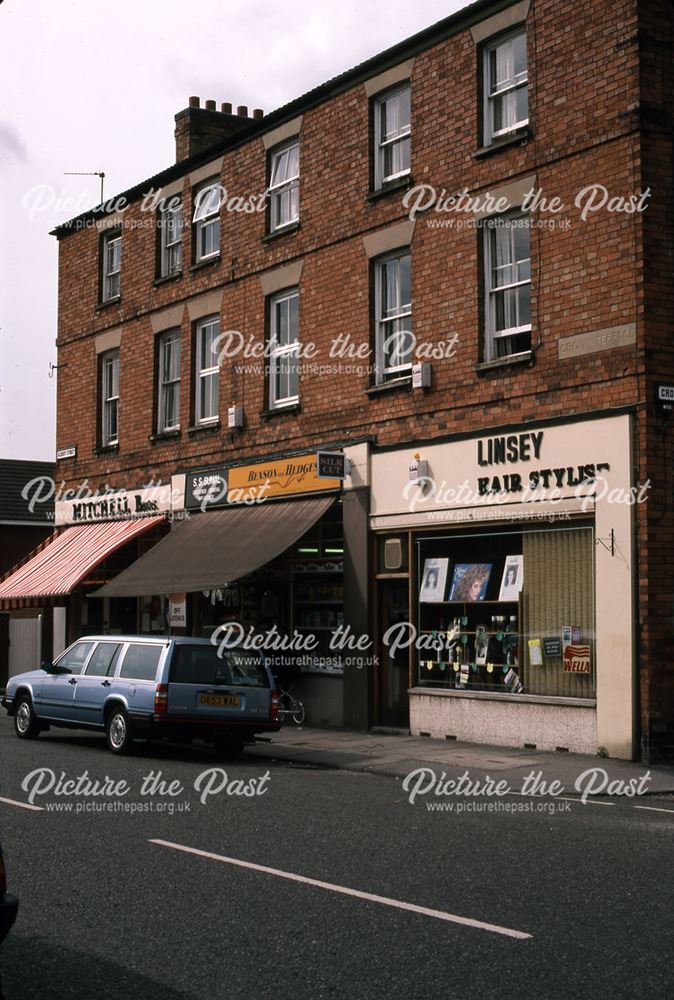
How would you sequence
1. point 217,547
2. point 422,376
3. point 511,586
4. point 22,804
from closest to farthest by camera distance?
point 22,804, point 511,586, point 422,376, point 217,547

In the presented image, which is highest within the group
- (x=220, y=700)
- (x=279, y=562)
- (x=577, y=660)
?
(x=279, y=562)

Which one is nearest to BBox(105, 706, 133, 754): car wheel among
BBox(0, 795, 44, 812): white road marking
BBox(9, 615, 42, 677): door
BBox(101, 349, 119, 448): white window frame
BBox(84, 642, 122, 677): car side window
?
BBox(84, 642, 122, 677): car side window

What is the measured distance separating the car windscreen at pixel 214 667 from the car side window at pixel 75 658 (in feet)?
6.57

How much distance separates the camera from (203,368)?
23109 millimetres

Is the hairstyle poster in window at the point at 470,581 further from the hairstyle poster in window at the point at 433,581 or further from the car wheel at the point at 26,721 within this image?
the car wheel at the point at 26,721

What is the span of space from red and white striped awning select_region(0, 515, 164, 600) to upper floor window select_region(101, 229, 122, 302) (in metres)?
5.02

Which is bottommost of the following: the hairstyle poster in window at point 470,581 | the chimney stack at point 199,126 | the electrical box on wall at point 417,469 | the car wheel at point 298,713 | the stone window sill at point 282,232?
the car wheel at point 298,713

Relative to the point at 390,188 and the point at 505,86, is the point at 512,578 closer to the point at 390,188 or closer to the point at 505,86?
the point at 390,188

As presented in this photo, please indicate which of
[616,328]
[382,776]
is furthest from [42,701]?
[616,328]

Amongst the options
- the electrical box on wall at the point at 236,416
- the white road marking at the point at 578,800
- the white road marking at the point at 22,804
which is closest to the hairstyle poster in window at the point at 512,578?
the white road marking at the point at 578,800

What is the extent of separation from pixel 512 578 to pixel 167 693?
4946mm

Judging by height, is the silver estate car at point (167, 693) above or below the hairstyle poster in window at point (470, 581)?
below

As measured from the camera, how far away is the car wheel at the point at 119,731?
1505 centimetres

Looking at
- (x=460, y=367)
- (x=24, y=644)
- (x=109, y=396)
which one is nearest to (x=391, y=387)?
(x=460, y=367)
